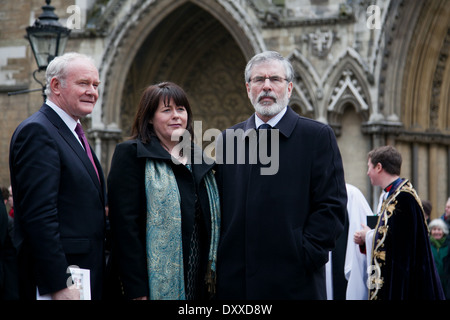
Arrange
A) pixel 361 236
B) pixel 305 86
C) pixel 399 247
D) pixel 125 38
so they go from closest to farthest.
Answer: pixel 399 247 < pixel 361 236 < pixel 305 86 < pixel 125 38

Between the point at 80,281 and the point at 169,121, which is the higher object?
the point at 169,121

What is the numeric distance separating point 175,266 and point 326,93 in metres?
8.83

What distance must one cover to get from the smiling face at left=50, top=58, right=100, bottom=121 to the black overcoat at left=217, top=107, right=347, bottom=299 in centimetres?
87

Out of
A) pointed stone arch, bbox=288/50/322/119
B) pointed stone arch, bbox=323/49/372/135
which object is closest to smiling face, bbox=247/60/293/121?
pointed stone arch, bbox=323/49/372/135

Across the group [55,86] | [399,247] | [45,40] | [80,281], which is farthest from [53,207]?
[45,40]

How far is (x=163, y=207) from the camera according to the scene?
380 centimetres

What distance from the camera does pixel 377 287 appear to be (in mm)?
5277

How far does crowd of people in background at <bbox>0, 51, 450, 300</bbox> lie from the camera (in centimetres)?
361

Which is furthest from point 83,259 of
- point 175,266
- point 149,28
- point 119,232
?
point 149,28

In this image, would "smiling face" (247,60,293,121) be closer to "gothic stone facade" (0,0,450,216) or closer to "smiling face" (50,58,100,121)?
"smiling face" (50,58,100,121)

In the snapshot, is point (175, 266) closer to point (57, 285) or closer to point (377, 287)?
point (57, 285)

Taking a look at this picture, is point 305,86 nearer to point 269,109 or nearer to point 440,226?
point 440,226

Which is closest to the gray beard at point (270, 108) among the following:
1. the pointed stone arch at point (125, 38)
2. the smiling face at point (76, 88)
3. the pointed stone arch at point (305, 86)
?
the smiling face at point (76, 88)

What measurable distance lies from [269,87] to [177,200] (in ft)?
2.47
